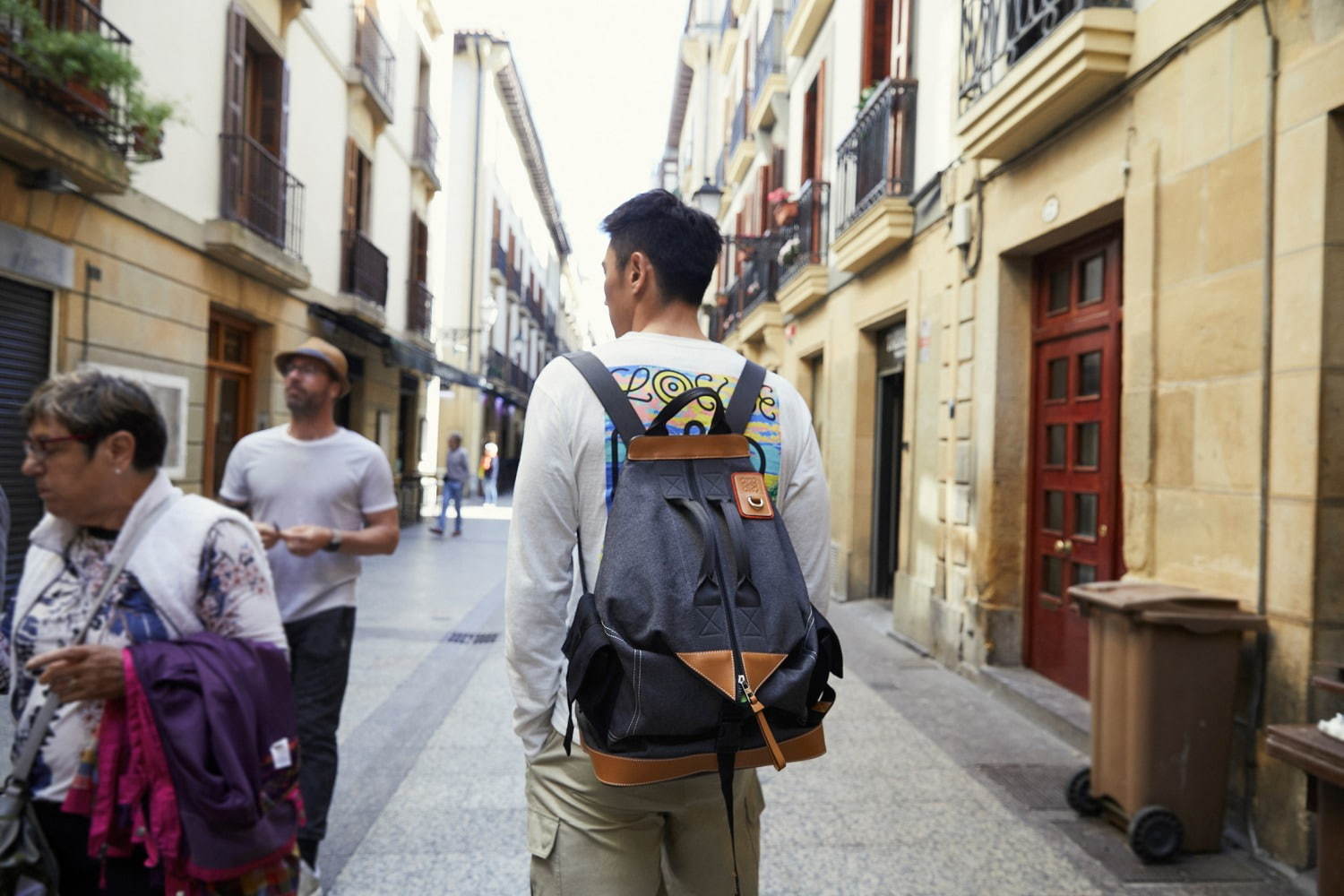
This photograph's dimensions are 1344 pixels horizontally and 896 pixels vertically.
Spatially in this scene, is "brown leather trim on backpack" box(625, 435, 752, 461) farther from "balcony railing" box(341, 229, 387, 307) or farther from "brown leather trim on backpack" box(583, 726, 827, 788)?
"balcony railing" box(341, 229, 387, 307)

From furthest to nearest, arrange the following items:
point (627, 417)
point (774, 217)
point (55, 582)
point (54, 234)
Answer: point (774, 217) < point (54, 234) < point (55, 582) < point (627, 417)

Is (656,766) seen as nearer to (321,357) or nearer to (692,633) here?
(692,633)

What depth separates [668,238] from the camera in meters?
1.89

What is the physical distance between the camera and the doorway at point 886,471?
1052 centimetres

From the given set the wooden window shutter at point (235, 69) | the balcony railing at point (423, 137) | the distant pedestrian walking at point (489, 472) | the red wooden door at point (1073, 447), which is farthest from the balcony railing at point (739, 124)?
the red wooden door at point (1073, 447)

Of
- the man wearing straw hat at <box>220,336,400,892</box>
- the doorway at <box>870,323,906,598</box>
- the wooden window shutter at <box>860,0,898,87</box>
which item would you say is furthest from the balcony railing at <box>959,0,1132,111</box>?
the man wearing straw hat at <box>220,336,400,892</box>

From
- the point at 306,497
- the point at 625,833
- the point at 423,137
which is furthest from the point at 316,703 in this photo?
the point at 423,137

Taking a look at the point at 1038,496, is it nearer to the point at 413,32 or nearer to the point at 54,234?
the point at 54,234

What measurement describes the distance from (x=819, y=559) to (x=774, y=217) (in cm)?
1255

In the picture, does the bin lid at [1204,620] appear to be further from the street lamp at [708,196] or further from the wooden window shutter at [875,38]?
the street lamp at [708,196]

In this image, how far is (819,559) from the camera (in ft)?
6.39

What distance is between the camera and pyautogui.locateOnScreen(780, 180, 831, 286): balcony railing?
39.7 ft

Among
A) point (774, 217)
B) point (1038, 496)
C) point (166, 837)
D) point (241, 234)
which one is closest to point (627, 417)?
point (166, 837)

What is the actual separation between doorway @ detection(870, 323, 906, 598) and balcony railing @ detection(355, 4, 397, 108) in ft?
29.8
